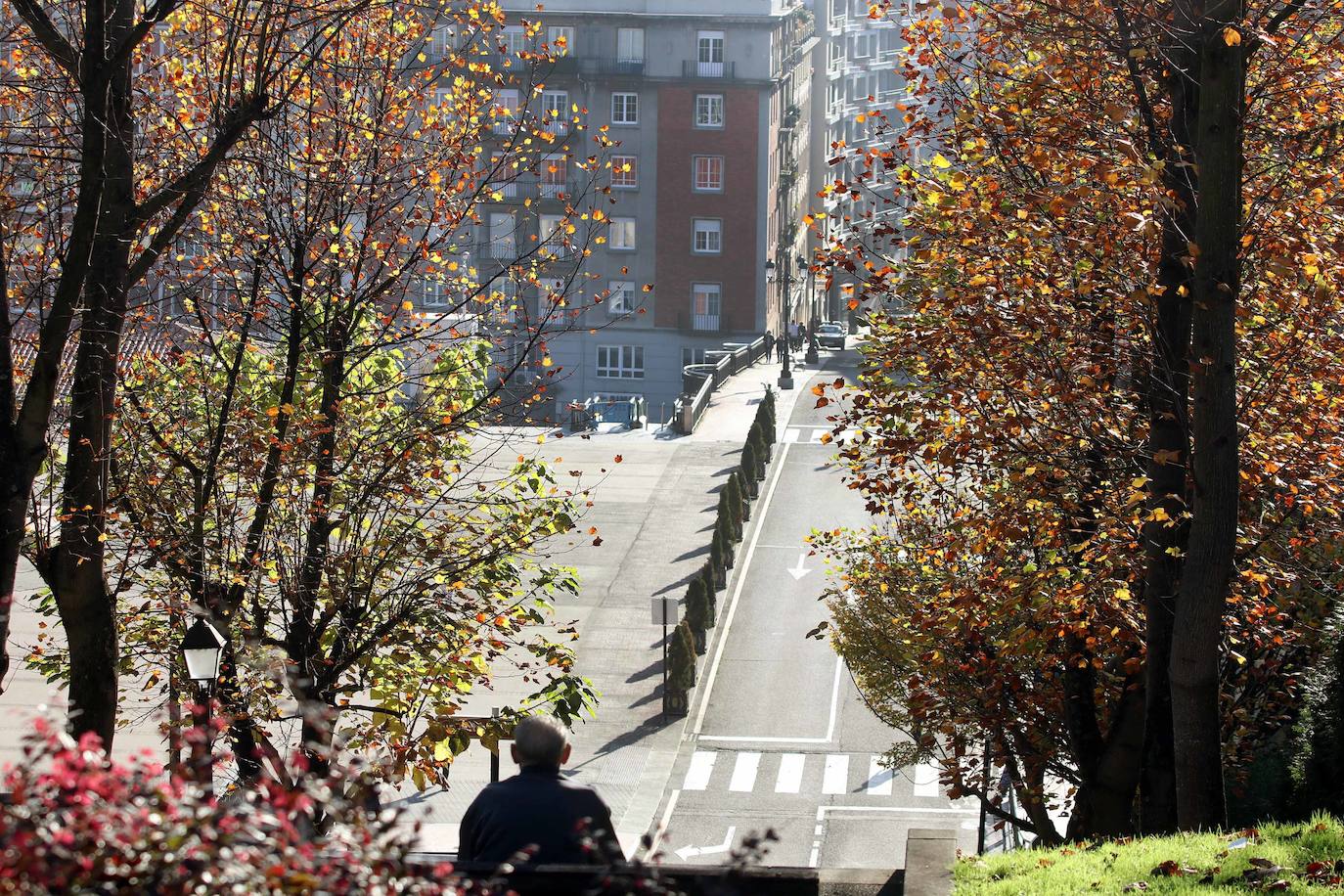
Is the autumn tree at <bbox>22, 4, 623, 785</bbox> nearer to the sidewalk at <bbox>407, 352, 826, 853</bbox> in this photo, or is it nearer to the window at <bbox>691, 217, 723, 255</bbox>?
the sidewalk at <bbox>407, 352, 826, 853</bbox>

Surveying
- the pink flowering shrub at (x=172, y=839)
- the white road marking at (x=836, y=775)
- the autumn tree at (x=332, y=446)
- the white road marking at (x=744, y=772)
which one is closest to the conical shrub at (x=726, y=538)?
the white road marking at (x=744, y=772)

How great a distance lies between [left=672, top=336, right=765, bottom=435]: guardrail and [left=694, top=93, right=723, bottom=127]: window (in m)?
11.1

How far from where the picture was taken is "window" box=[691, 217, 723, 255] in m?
76.2

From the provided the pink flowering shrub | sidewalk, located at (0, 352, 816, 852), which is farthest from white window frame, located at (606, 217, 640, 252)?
the pink flowering shrub

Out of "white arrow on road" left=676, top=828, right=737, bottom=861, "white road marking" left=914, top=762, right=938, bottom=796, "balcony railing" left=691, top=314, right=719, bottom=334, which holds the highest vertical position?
"balcony railing" left=691, top=314, right=719, bottom=334

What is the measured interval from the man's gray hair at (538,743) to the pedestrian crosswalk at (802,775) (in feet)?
81.0

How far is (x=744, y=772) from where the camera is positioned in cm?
3172

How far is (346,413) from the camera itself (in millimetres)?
15711

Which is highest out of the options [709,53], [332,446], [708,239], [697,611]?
[709,53]

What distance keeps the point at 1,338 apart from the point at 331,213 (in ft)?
17.7

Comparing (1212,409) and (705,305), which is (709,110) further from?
(1212,409)

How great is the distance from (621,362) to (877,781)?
48701 millimetres

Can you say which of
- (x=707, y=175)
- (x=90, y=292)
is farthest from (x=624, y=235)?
(x=90, y=292)

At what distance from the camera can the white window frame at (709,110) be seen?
246 feet
